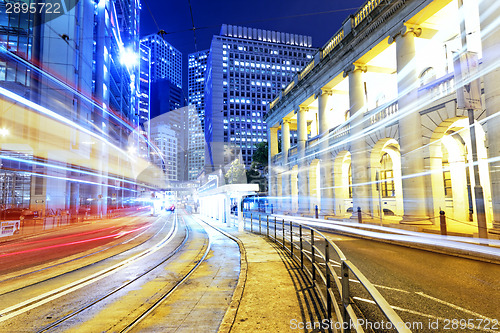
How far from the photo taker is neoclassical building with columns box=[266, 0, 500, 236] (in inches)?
462

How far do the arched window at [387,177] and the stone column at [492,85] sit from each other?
12556 mm

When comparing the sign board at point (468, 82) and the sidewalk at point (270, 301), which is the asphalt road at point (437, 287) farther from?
the sign board at point (468, 82)

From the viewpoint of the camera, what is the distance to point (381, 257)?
9.70m

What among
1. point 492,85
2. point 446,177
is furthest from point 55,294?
point 446,177

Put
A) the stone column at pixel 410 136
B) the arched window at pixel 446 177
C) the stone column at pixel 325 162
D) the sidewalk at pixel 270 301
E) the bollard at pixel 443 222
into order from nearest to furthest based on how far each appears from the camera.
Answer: the sidewalk at pixel 270 301
the bollard at pixel 443 222
the stone column at pixel 410 136
the arched window at pixel 446 177
the stone column at pixel 325 162

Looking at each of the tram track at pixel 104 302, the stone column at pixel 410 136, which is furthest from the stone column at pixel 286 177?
the tram track at pixel 104 302

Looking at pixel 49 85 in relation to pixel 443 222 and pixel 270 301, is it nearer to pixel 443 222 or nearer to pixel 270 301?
pixel 270 301

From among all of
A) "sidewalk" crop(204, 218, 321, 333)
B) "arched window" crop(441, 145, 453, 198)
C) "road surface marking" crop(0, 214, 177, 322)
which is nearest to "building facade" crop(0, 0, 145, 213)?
"road surface marking" crop(0, 214, 177, 322)

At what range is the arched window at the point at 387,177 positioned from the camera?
80.0 feet

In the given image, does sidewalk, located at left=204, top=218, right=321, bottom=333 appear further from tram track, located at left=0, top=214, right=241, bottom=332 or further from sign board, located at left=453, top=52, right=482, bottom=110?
sign board, located at left=453, top=52, right=482, bottom=110

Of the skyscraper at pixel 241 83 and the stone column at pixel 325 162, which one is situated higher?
the skyscraper at pixel 241 83

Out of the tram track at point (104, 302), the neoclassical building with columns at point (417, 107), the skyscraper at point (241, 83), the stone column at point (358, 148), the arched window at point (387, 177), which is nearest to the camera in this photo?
the tram track at point (104, 302)

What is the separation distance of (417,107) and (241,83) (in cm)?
10801

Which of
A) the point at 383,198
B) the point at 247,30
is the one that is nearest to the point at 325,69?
the point at 383,198
